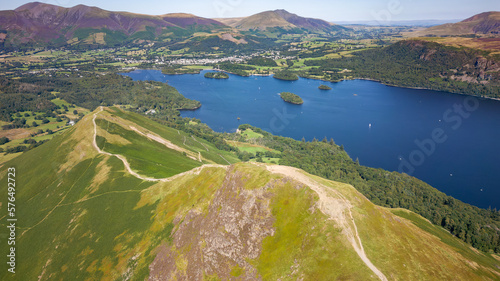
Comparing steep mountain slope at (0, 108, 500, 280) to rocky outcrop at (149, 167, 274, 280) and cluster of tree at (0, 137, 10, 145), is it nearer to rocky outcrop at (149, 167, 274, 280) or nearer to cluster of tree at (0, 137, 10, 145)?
rocky outcrop at (149, 167, 274, 280)

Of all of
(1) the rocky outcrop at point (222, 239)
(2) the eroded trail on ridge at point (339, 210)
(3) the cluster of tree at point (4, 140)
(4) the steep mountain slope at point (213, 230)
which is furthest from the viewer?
(3) the cluster of tree at point (4, 140)

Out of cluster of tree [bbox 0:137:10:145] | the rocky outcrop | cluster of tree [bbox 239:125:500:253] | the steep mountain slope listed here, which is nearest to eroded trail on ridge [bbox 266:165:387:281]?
the steep mountain slope

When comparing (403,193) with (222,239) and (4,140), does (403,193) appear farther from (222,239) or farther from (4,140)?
(4,140)

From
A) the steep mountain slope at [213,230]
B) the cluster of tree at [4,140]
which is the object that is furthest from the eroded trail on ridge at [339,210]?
the cluster of tree at [4,140]

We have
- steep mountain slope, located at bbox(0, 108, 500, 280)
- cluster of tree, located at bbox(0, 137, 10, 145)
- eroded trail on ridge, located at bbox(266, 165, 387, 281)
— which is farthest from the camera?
cluster of tree, located at bbox(0, 137, 10, 145)

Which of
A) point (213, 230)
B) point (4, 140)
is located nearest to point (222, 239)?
point (213, 230)

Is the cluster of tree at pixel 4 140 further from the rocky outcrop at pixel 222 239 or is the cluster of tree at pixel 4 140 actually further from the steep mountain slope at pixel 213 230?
the rocky outcrop at pixel 222 239

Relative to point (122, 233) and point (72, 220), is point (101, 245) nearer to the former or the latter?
point (122, 233)
